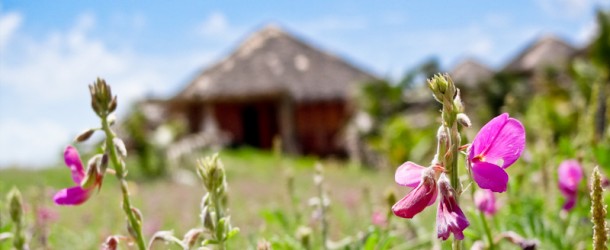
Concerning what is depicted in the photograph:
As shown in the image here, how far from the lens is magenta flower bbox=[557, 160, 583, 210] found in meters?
2.01

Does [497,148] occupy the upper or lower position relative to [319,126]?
upper

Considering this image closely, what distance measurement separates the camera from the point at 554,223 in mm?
2666

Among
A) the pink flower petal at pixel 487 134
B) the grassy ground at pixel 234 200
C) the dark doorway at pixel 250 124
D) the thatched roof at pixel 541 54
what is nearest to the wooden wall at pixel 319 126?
the dark doorway at pixel 250 124

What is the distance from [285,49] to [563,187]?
2860 cm

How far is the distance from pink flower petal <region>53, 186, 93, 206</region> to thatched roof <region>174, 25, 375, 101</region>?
82.1ft

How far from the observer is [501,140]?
98 cm

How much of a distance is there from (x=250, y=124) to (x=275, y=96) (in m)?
3.15

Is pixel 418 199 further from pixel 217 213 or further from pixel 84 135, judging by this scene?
pixel 84 135

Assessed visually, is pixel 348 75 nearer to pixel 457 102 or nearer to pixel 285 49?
pixel 285 49

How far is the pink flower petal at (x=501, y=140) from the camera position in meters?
0.97

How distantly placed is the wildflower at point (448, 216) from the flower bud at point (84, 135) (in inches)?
22.7

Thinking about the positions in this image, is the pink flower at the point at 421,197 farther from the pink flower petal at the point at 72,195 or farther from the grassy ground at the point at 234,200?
the grassy ground at the point at 234,200

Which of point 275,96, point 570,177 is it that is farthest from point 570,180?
point 275,96

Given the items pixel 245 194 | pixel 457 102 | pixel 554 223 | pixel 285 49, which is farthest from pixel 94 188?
pixel 285 49
